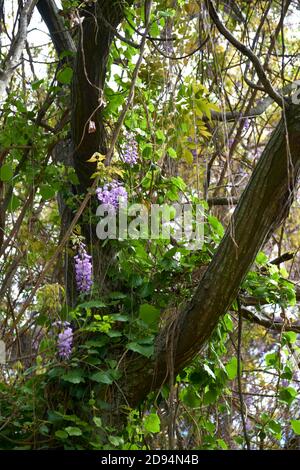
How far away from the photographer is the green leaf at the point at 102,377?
8.50ft

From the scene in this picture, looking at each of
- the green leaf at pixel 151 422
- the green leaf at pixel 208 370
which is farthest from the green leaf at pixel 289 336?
the green leaf at pixel 151 422

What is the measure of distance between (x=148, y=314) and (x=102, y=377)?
279mm

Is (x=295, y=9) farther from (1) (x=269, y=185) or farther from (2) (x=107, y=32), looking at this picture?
(1) (x=269, y=185)

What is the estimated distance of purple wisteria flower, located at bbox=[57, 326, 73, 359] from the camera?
2475 mm

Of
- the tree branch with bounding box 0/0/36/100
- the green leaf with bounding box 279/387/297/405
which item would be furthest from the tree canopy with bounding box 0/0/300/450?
the tree branch with bounding box 0/0/36/100

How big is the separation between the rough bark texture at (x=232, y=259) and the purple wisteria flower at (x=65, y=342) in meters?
0.28

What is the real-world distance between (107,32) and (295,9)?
1.53 meters

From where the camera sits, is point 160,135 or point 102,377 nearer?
point 102,377

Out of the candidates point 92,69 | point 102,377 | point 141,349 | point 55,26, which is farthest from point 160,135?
point 102,377

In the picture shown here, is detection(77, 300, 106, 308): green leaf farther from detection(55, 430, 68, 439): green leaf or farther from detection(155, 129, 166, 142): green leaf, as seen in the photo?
detection(155, 129, 166, 142): green leaf

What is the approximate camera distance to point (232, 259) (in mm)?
2486

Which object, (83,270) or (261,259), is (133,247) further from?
(261,259)

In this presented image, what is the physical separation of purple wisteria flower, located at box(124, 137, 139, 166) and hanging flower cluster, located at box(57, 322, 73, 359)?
63cm
